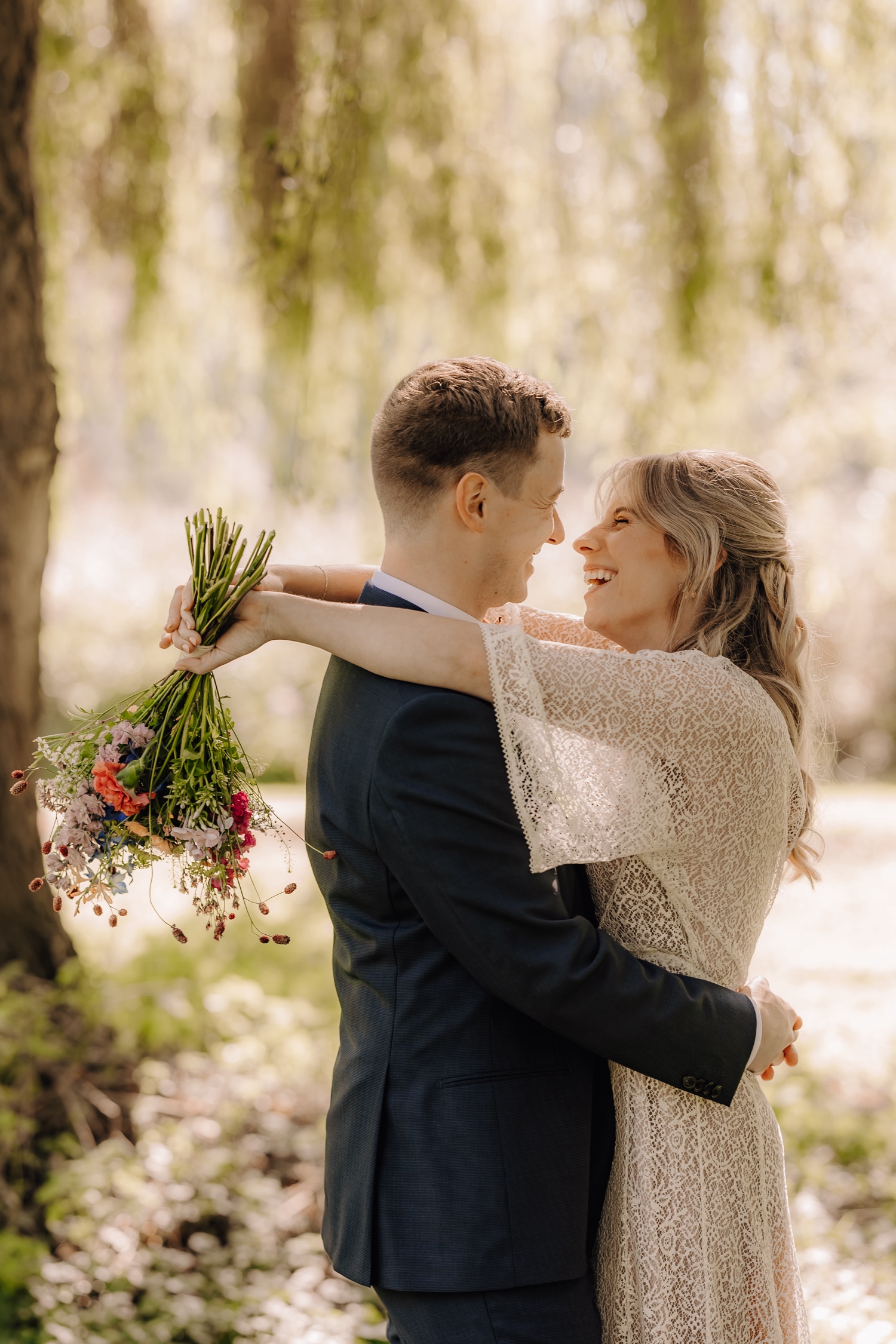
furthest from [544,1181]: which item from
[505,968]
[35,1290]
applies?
[35,1290]

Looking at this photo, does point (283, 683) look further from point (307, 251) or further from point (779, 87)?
point (779, 87)

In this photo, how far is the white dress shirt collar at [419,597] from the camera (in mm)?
1800

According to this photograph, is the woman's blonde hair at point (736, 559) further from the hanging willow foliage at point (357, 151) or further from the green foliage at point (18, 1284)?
the green foliage at point (18, 1284)

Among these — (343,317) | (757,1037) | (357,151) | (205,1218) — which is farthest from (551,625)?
(343,317)

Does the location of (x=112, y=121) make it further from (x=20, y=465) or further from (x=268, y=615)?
(x=268, y=615)

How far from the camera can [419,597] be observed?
1802 millimetres

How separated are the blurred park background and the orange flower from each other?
2234 mm

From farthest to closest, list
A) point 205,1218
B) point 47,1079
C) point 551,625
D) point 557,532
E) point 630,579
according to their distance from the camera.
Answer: point 47,1079 → point 205,1218 → point 551,625 → point 630,579 → point 557,532

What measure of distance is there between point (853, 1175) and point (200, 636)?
11.9 ft

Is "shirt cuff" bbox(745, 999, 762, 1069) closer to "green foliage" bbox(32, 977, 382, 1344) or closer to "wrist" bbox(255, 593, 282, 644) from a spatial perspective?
"wrist" bbox(255, 593, 282, 644)

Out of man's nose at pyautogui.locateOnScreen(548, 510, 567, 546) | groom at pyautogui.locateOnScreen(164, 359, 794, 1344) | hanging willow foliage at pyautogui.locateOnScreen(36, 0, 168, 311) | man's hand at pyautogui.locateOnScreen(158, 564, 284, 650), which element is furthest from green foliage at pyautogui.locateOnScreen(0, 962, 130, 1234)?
hanging willow foliage at pyautogui.locateOnScreen(36, 0, 168, 311)

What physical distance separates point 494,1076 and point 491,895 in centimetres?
30

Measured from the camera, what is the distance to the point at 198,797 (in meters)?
1.69

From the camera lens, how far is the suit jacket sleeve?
5.16ft
